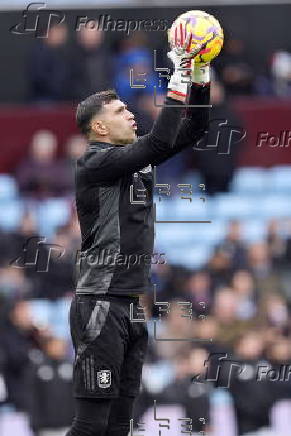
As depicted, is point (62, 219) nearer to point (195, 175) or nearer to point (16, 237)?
point (16, 237)

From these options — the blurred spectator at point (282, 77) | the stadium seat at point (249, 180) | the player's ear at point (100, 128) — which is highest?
the player's ear at point (100, 128)

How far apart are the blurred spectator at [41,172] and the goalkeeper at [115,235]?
505 cm

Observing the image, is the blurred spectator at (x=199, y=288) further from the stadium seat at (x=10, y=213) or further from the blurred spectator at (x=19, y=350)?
the stadium seat at (x=10, y=213)

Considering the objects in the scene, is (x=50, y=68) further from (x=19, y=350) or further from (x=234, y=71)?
(x=19, y=350)

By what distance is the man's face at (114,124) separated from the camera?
6676 mm

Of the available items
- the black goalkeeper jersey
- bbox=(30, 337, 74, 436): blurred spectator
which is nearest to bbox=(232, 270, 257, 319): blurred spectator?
bbox=(30, 337, 74, 436): blurred spectator

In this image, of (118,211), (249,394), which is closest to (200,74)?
(118,211)

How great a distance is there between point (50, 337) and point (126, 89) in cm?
241

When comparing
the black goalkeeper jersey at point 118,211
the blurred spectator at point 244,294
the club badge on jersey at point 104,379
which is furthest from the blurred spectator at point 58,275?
the club badge on jersey at point 104,379

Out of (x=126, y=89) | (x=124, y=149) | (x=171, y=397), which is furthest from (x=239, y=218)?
(x=124, y=149)

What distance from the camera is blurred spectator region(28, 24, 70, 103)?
1205 centimetres

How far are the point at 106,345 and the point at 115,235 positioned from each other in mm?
586

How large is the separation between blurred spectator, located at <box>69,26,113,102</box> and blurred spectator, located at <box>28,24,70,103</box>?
3.2 inches

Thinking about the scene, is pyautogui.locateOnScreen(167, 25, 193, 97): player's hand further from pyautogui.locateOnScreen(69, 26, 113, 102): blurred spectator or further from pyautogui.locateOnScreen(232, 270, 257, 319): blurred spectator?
pyautogui.locateOnScreen(69, 26, 113, 102): blurred spectator
